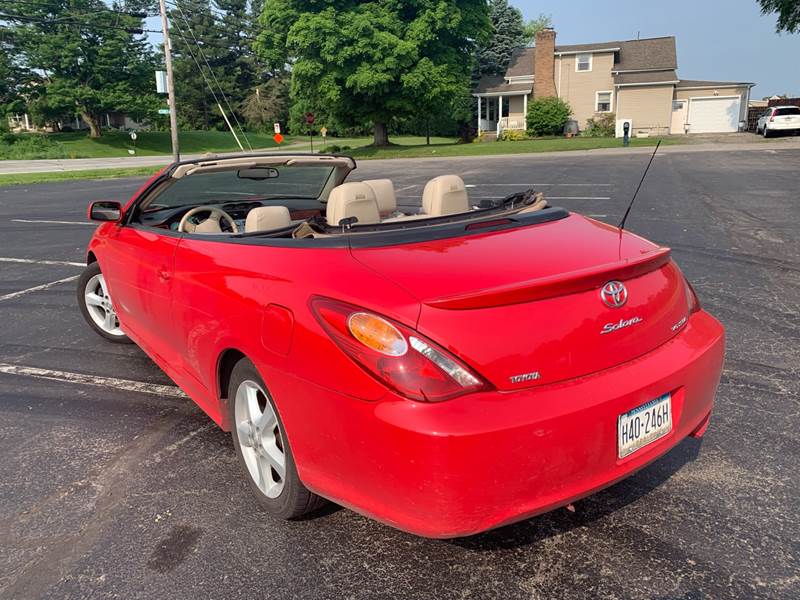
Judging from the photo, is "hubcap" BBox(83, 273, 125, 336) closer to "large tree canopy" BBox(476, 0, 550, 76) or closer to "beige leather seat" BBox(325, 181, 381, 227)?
"beige leather seat" BBox(325, 181, 381, 227)

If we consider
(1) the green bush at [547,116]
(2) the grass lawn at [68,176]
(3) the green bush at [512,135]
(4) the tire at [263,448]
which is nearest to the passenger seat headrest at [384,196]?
(4) the tire at [263,448]

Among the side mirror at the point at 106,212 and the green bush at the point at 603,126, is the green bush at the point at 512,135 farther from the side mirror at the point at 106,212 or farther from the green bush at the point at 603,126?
the side mirror at the point at 106,212

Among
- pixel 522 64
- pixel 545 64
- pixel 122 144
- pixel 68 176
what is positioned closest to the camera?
pixel 68 176

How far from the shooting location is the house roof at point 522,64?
157 ft

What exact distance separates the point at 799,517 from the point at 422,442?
5.86 feet

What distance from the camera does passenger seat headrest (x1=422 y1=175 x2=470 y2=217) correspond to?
355 centimetres

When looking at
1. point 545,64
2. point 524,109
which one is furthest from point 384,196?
point 524,109

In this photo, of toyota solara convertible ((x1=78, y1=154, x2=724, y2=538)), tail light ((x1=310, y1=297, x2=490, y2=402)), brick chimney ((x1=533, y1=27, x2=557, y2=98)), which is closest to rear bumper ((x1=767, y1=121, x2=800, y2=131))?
brick chimney ((x1=533, y1=27, x2=557, y2=98))

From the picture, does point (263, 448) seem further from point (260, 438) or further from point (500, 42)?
point (500, 42)

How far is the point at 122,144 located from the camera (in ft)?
174

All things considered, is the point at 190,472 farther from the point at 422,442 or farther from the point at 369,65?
the point at 369,65

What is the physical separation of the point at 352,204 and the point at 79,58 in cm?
5724

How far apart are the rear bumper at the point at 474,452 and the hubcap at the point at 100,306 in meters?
3.39

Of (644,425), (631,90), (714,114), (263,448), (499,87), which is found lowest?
(263,448)
